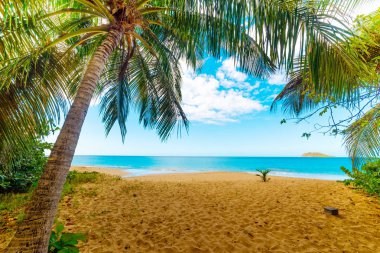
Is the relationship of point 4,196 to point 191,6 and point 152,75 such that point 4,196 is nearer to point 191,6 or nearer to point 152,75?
point 152,75

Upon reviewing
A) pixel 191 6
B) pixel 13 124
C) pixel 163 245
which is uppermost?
pixel 191 6

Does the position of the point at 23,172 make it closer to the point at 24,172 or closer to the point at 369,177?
the point at 24,172

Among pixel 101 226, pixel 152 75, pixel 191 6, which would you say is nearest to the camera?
pixel 191 6

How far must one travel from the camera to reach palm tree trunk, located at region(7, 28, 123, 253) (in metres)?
1.58

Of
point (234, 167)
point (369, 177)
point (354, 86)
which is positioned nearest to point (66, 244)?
point (354, 86)

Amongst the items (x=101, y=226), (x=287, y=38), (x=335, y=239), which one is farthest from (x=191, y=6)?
(x=335, y=239)

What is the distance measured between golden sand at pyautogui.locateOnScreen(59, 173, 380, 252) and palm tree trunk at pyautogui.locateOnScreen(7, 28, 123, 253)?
4.95ft

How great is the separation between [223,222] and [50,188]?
3270 mm

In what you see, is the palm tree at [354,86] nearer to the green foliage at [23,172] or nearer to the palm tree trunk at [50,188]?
the palm tree trunk at [50,188]

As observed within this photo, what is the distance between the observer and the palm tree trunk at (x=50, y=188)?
5.17 feet

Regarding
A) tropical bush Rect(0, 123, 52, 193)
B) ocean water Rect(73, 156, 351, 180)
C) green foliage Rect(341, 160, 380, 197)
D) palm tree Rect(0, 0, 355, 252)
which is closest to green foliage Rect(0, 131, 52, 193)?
tropical bush Rect(0, 123, 52, 193)

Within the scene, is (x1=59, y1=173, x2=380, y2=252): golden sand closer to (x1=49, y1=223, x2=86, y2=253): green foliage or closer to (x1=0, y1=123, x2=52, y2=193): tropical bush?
(x1=49, y1=223, x2=86, y2=253): green foliage

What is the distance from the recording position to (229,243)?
3.10 m

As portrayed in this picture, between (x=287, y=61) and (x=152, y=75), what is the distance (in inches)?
158
